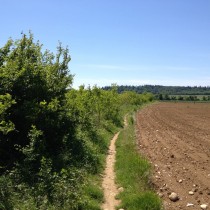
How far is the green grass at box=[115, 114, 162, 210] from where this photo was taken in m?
9.05

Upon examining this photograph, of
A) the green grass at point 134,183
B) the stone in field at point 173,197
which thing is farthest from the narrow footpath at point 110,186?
the stone in field at point 173,197

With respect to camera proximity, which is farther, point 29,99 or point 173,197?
point 29,99

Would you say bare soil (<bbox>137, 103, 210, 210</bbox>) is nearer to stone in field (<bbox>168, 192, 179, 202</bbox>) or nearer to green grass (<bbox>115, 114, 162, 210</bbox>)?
stone in field (<bbox>168, 192, 179, 202</bbox>)

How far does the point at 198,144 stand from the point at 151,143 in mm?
2803

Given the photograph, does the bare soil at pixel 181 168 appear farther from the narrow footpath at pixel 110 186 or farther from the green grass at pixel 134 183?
the narrow footpath at pixel 110 186

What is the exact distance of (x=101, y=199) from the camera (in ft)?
32.8

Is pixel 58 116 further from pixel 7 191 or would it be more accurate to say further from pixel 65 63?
pixel 7 191

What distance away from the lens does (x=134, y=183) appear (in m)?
11.3

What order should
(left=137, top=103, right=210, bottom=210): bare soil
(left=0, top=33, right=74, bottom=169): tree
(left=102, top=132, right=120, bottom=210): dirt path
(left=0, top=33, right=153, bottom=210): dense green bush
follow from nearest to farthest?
(left=0, top=33, right=153, bottom=210): dense green bush, (left=102, top=132, right=120, bottom=210): dirt path, (left=137, top=103, right=210, bottom=210): bare soil, (left=0, top=33, right=74, bottom=169): tree

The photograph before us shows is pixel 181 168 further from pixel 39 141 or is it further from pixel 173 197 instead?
pixel 39 141

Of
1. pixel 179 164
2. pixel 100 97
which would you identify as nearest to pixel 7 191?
pixel 179 164

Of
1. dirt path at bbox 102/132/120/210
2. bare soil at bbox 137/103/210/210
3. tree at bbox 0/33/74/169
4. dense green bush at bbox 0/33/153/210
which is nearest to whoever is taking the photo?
dense green bush at bbox 0/33/153/210

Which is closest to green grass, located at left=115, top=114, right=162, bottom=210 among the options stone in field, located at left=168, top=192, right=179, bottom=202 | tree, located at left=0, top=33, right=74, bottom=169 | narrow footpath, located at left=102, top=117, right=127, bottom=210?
narrow footpath, located at left=102, top=117, right=127, bottom=210

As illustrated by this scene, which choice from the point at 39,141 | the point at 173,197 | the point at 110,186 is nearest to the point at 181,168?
the point at 110,186
